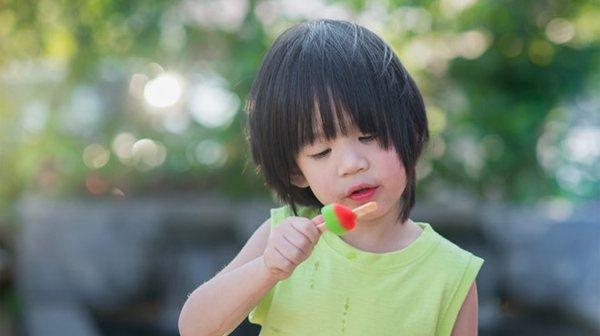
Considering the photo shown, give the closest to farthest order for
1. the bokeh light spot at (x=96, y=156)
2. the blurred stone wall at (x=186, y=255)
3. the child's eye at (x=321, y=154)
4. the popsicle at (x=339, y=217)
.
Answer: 1. the popsicle at (x=339, y=217)
2. the child's eye at (x=321, y=154)
3. the blurred stone wall at (x=186, y=255)
4. the bokeh light spot at (x=96, y=156)

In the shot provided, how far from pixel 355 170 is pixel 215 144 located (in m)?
2.66

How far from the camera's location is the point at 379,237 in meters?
1.09

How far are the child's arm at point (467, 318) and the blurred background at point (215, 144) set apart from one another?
2.45 meters

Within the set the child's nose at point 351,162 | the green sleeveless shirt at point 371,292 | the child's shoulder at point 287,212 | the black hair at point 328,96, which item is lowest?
the green sleeveless shirt at point 371,292

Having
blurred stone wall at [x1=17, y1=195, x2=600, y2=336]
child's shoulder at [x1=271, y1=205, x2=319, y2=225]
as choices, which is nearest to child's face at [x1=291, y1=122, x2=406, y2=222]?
child's shoulder at [x1=271, y1=205, x2=319, y2=225]

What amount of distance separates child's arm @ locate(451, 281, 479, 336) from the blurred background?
8.02 feet

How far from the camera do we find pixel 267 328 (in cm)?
107

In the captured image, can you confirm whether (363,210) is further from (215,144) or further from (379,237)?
(215,144)

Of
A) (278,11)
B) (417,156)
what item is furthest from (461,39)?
(417,156)

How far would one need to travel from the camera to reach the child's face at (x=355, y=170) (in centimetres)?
98

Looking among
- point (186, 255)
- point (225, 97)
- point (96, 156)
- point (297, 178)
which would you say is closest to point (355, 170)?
point (297, 178)

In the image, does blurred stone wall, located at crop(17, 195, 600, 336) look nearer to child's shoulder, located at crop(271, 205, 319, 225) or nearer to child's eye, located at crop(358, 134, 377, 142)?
child's shoulder, located at crop(271, 205, 319, 225)

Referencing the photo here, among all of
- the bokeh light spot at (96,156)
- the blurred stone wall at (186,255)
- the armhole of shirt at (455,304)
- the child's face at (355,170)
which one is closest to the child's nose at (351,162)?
the child's face at (355,170)

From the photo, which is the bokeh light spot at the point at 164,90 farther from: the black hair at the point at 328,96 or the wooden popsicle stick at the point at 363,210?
the wooden popsicle stick at the point at 363,210
